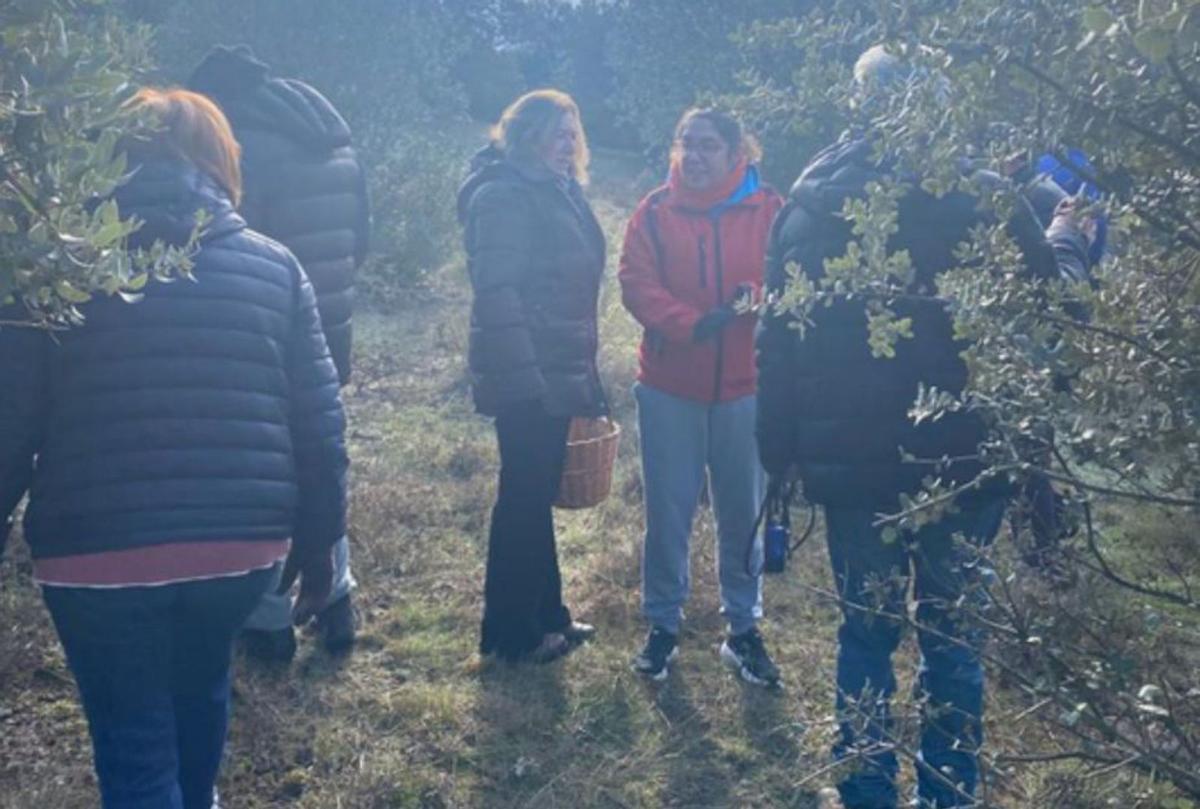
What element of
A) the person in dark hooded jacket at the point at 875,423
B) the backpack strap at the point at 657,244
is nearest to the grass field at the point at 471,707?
the person in dark hooded jacket at the point at 875,423

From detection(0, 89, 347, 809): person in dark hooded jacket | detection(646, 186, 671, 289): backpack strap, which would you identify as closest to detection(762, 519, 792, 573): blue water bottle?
detection(646, 186, 671, 289): backpack strap

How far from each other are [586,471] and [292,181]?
4.48 feet

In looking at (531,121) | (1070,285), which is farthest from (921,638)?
(531,121)

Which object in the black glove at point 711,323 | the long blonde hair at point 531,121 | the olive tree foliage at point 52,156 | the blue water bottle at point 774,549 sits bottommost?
the blue water bottle at point 774,549

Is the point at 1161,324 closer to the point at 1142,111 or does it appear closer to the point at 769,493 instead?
the point at 1142,111

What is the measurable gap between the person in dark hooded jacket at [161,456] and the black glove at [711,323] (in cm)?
163

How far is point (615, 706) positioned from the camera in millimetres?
4422

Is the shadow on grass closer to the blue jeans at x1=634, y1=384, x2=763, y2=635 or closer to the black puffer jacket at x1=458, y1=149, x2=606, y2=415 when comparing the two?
the blue jeans at x1=634, y1=384, x2=763, y2=635

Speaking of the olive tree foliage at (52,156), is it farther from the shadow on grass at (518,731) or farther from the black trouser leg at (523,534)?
the black trouser leg at (523,534)

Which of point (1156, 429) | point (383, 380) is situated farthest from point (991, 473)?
point (383, 380)

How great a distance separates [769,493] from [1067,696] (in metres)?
1.85

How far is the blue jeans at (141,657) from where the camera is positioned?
2.68m

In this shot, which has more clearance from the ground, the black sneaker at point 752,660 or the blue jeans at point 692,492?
the blue jeans at point 692,492

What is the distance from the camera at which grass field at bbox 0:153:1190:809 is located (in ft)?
12.8
